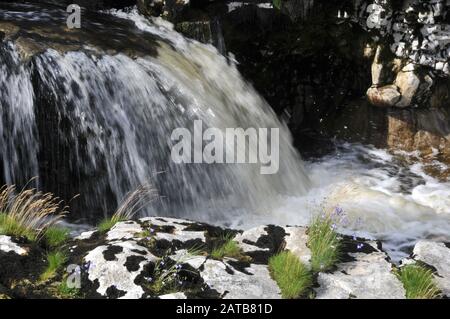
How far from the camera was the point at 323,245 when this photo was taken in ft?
16.3

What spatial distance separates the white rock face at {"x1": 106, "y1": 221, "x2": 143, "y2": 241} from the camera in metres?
5.16

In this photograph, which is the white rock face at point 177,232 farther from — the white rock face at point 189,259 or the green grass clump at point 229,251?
the white rock face at point 189,259

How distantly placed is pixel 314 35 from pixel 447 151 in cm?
416

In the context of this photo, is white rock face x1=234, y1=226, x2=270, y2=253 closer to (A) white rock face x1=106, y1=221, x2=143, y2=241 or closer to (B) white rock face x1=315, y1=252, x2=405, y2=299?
(B) white rock face x1=315, y1=252, x2=405, y2=299

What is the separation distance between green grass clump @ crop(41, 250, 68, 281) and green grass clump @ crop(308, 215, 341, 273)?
246 centimetres

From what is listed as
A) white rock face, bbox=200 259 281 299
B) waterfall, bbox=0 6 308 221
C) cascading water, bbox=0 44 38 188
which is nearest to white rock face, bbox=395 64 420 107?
waterfall, bbox=0 6 308 221

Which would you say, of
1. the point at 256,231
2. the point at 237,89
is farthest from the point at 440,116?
the point at 256,231

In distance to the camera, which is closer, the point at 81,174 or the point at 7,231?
the point at 7,231

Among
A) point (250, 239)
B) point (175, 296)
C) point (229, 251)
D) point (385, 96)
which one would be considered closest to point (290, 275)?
point (229, 251)

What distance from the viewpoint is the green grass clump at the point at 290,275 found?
4.41 metres

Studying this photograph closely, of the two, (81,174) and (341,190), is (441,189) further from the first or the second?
(81,174)

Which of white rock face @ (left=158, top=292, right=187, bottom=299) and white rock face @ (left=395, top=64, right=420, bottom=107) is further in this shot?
white rock face @ (left=395, top=64, right=420, bottom=107)
